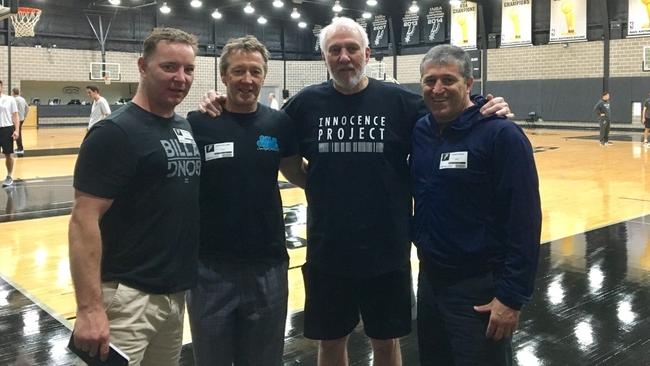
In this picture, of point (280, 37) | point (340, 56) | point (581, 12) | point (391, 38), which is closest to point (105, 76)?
point (280, 37)

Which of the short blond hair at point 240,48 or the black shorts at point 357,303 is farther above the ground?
the short blond hair at point 240,48

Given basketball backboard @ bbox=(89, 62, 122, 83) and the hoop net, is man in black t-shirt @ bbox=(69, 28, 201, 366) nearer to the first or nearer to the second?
the hoop net

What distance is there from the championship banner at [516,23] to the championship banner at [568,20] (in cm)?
107

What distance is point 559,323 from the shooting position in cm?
431

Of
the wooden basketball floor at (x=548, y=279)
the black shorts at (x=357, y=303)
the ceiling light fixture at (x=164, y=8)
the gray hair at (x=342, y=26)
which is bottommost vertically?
the wooden basketball floor at (x=548, y=279)

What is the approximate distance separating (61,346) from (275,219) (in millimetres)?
2196

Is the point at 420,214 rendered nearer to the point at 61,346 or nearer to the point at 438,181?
the point at 438,181

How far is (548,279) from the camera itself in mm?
5418

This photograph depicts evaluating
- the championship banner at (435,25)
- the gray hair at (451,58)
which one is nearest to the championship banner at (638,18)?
the championship banner at (435,25)

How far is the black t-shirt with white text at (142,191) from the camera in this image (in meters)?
2.08

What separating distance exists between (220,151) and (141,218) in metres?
0.50

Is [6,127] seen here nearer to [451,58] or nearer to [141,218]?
[141,218]

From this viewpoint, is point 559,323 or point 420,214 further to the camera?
point 559,323

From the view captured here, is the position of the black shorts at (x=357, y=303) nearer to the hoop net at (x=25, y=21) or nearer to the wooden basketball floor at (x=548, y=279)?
the wooden basketball floor at (x=548, y=279)
